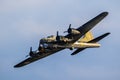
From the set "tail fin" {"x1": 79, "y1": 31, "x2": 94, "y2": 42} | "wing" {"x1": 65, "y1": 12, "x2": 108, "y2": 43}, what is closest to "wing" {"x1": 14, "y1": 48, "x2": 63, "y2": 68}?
"wing" {"x1": 65, "y1": 12, "x2": 108, "y2": 43}

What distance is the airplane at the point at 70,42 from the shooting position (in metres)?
75.1

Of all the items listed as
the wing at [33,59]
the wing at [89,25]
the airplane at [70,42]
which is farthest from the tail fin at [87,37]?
the wing at [33,59]

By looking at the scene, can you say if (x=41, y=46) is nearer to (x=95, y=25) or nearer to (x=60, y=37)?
(x=60, y=37)

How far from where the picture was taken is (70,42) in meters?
77.0

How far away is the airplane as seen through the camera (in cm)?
7506

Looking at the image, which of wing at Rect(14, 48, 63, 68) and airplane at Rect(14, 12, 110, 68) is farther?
wing at Rect(14, 48, 63, 68)

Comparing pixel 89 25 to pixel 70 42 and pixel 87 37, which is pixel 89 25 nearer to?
pixel 70 42

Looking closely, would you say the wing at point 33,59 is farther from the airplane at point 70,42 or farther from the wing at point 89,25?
the wing at point 89,25

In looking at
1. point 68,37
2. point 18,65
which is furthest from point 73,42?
point 18,65

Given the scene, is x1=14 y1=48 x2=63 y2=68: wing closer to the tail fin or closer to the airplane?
the airplane

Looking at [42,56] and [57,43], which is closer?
[57,43]

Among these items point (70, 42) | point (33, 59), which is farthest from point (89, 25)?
point (33, 59)

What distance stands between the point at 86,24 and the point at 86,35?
8903 millimetres

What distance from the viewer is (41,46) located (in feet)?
249
